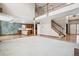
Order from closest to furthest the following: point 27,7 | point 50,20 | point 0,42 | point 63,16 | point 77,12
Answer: point 27,7, point 0,42, point 77,12, point 63,16, point 50,20

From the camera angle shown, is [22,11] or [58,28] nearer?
[22,11]

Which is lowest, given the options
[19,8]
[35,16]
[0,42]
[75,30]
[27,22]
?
[0,42]

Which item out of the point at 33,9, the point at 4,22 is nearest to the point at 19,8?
the point at 33,9

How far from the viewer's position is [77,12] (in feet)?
9.26

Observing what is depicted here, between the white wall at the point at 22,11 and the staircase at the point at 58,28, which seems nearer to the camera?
the white wall at the point at 22,11

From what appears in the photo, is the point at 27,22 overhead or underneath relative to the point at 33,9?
underneath

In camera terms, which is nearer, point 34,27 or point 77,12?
point 34,27

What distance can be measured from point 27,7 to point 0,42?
1.26 m

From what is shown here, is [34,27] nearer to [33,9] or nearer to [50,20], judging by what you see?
[33,9]

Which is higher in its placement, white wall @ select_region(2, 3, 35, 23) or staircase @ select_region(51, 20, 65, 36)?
white wall @ select_region(2, 3, 35, 23)

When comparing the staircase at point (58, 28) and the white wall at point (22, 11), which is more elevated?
the white wall at point (22, 11)

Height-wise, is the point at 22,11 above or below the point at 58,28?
above

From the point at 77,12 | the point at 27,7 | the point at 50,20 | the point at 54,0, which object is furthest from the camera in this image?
the point at 50,20

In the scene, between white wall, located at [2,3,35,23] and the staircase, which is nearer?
white wall, located at [2,3,35,23]
